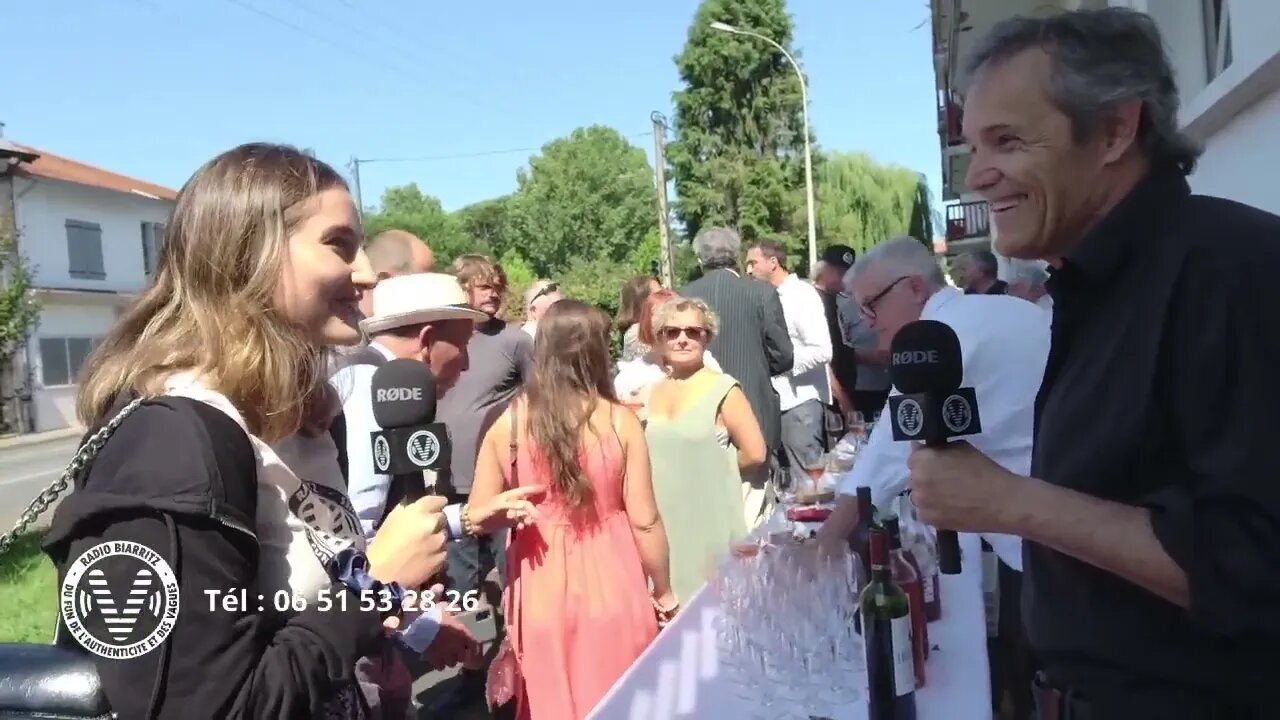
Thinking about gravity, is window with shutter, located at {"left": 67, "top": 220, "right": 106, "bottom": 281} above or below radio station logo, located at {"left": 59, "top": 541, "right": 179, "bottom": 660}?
above

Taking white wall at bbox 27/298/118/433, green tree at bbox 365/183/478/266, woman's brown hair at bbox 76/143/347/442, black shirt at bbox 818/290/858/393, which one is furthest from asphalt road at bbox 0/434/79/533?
green tree at bbox 365/183/478/266

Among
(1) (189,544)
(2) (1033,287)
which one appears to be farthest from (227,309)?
(2) (1033,287)

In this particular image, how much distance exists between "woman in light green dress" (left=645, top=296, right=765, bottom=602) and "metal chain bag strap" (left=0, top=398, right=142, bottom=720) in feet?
10.6

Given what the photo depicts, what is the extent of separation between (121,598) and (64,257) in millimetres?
33968

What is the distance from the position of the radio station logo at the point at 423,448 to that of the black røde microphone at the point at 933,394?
842 millimetres

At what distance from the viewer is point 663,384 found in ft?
15.6

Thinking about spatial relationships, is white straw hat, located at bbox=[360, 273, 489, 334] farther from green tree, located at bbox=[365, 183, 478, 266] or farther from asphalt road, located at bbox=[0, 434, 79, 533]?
green tree, located at bbox=[365, 183, 478, 266]

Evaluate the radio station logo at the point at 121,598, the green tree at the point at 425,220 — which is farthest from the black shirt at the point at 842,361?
the green tree at the point at 425,220

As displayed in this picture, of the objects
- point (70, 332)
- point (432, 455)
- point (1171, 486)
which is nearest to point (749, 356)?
point (432, 455)

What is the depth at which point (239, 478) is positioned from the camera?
1.33 metres

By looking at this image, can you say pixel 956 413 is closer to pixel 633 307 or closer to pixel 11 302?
pixel 633 307

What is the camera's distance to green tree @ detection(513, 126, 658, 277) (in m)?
62.7

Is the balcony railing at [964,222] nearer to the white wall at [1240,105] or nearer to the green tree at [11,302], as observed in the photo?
the white wall at [1240,105]

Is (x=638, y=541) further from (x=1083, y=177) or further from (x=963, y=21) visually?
(x=963, y=21)
